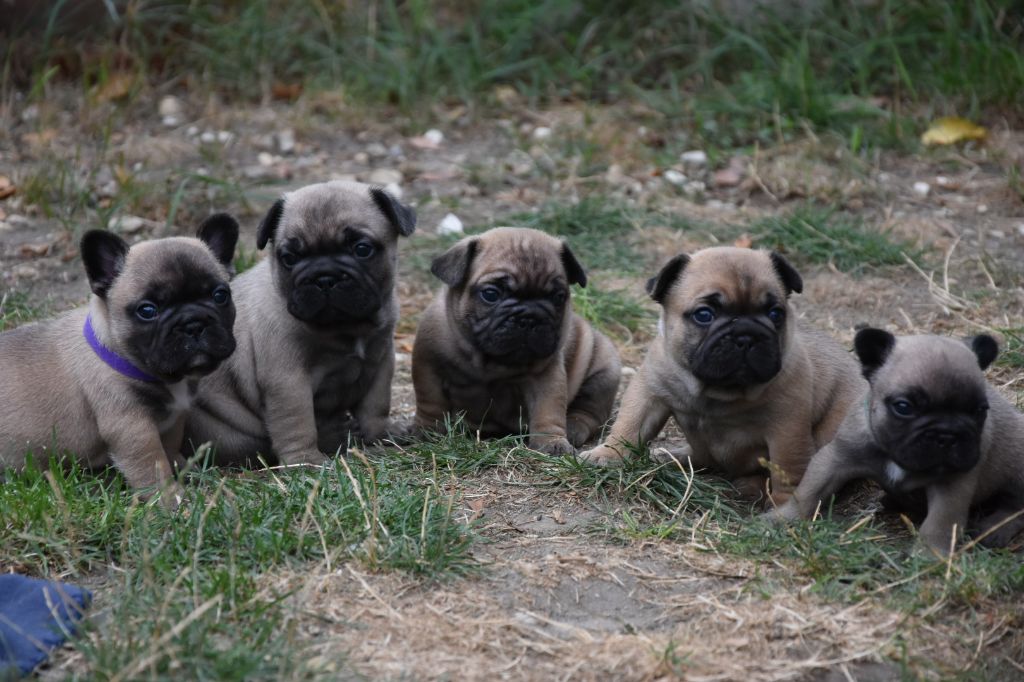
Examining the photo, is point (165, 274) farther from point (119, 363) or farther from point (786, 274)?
point (786, 274)

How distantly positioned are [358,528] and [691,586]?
1360 mm

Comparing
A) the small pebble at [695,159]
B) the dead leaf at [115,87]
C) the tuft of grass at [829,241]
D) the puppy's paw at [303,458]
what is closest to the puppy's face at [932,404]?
the puppy's paw at [303,458]

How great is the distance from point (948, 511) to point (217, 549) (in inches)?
118

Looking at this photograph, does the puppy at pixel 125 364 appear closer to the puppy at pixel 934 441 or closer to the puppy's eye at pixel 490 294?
the puppy's eye at pixel 490 294

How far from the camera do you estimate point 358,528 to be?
5.07 m

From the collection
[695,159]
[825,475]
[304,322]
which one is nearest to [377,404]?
[304,322]

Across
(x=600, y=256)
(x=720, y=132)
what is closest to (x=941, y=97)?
(x=720, y=132)

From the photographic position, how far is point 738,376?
563 centimetres

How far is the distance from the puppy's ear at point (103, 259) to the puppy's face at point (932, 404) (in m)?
3.40

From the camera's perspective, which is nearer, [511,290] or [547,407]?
[511,290]

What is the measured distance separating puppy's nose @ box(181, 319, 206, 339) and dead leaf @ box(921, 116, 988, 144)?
22.7 ft

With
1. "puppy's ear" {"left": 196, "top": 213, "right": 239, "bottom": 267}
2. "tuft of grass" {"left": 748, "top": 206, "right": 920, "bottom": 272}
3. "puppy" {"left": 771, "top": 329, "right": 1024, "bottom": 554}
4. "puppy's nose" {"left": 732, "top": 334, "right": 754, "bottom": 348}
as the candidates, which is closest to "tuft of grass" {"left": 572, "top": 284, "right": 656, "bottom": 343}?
"tuft of grass" {"left": 748, "top": 206, "right": 920, "bottom": 272}

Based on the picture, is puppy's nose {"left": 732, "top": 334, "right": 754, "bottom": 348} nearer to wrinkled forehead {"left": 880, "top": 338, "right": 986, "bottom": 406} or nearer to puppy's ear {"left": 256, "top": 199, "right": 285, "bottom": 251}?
wrinkled forehead {"left": 880, "top": 338, "right": 986, "bottom": 406}

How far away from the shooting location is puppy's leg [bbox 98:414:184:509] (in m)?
5.76
